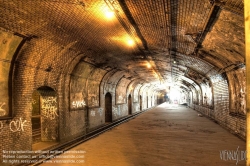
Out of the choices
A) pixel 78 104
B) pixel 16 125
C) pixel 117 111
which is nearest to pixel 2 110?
pixel 16 125

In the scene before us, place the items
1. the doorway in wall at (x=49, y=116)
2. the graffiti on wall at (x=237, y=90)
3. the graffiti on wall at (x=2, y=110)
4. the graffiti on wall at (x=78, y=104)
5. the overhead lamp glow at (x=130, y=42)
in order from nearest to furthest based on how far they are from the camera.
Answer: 1. the graffiti on wall at (x=2, y=110)
2. the graffiti on wall at (x=237, y=90)
3. the overhead lamp glow at (x=130, y=42)
4. the doorway in wall at (x=49, y=116)
5. the graffiti on wall at (x=78, y=104)

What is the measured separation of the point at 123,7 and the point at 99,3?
0.68 meters

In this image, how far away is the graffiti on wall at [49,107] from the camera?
33.0 ft

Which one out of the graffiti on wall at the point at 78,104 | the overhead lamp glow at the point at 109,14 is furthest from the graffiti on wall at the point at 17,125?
the overhead lamp glow at the point at 109,14

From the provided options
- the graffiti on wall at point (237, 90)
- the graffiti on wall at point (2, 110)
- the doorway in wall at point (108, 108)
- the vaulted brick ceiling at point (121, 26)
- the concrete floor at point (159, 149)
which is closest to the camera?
the vaulted brick ceiling at point (121, 26)

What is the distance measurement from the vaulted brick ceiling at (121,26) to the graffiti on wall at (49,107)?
6.08 ft

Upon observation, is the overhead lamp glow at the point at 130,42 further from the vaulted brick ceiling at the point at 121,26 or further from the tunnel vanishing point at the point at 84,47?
the vaulted brick ceiling at the point at 121,26

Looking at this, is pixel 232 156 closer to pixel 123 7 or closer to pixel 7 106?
pixel 123 7

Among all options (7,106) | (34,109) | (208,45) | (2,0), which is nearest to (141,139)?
(208,45)

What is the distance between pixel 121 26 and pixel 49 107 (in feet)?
19.3


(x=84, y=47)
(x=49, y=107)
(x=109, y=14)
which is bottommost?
(x=49, y=107)

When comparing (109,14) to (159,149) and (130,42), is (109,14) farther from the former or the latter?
(159,149)

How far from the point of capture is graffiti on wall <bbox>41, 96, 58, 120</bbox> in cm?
1007

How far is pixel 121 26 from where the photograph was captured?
706 centimetres
